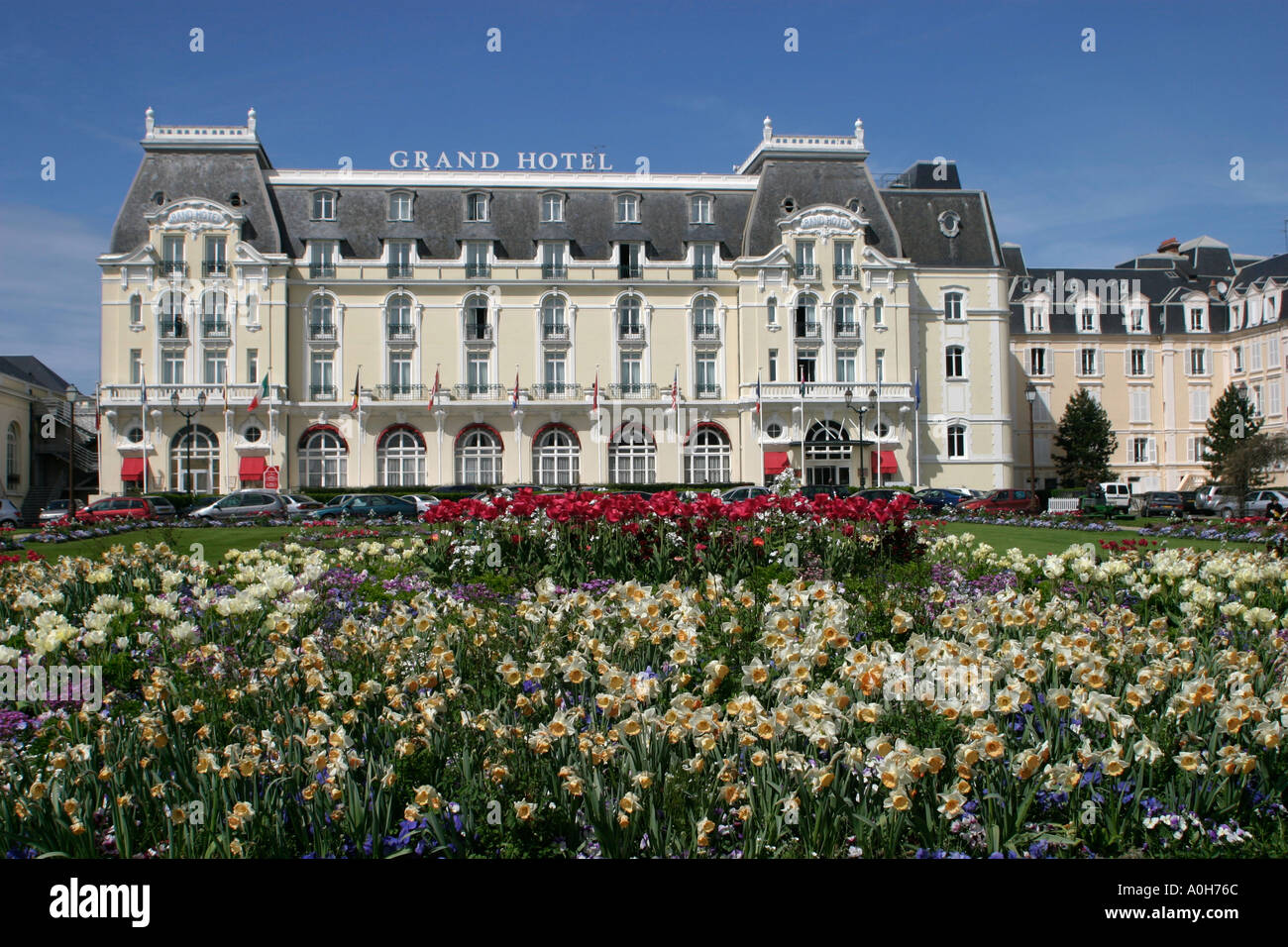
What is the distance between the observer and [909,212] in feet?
162

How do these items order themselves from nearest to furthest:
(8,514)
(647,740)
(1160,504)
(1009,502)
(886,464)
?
1. (647,740)
2. (8,514)
3. (1009,502)
4. (1160,504)
5. (886,464)

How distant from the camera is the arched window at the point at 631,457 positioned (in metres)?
45.3

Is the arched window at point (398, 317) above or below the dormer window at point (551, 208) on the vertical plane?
below

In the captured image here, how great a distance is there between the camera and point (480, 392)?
45.3 m

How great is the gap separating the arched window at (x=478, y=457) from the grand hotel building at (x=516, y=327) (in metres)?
0.10

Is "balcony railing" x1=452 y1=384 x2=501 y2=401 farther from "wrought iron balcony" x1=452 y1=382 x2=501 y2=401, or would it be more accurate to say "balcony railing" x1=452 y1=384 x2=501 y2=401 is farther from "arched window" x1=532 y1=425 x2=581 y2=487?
"arched window" x1=532 y1=425 x2=581 y2=487

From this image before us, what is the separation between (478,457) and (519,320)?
706 cm

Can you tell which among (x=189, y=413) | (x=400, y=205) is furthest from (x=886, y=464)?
(x=189, y=413)

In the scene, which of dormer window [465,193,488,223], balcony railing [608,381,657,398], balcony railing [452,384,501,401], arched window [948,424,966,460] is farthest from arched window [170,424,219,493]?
arched window [948,424,966,460]

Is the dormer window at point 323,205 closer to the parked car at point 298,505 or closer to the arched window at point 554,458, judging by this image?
the arched window at point 554,458

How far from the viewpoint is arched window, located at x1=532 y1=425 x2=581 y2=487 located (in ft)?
148

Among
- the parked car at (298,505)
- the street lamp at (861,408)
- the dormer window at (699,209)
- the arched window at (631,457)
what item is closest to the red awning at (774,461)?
the street lamp at (861,408)

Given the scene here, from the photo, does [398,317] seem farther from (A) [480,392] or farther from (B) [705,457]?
(B) [705,457]
